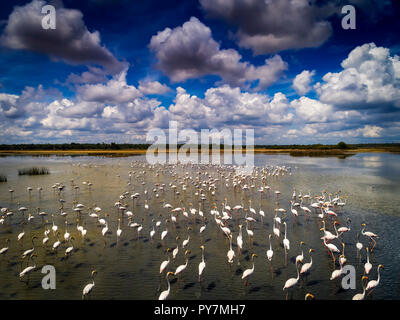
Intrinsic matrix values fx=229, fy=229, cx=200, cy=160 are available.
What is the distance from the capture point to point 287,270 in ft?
27.8

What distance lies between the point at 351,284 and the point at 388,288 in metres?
1.17

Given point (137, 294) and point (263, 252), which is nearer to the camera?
point (137, 294)

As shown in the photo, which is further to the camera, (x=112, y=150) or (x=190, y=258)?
(x=112, y=150)

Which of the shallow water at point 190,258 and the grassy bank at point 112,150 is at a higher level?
the grassy bank at point 112,150

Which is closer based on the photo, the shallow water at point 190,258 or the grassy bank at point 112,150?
the shallow water at point 190,258

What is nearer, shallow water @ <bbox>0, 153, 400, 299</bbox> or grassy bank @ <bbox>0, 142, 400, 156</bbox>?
shallow water @ <bbox>0, 153, 400, 299</bbox>

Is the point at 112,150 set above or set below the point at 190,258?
above

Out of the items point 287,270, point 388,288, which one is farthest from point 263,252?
point 388,288

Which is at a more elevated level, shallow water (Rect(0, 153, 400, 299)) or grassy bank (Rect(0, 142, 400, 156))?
grassy bank (Rect(0, 142, 400, 156))
